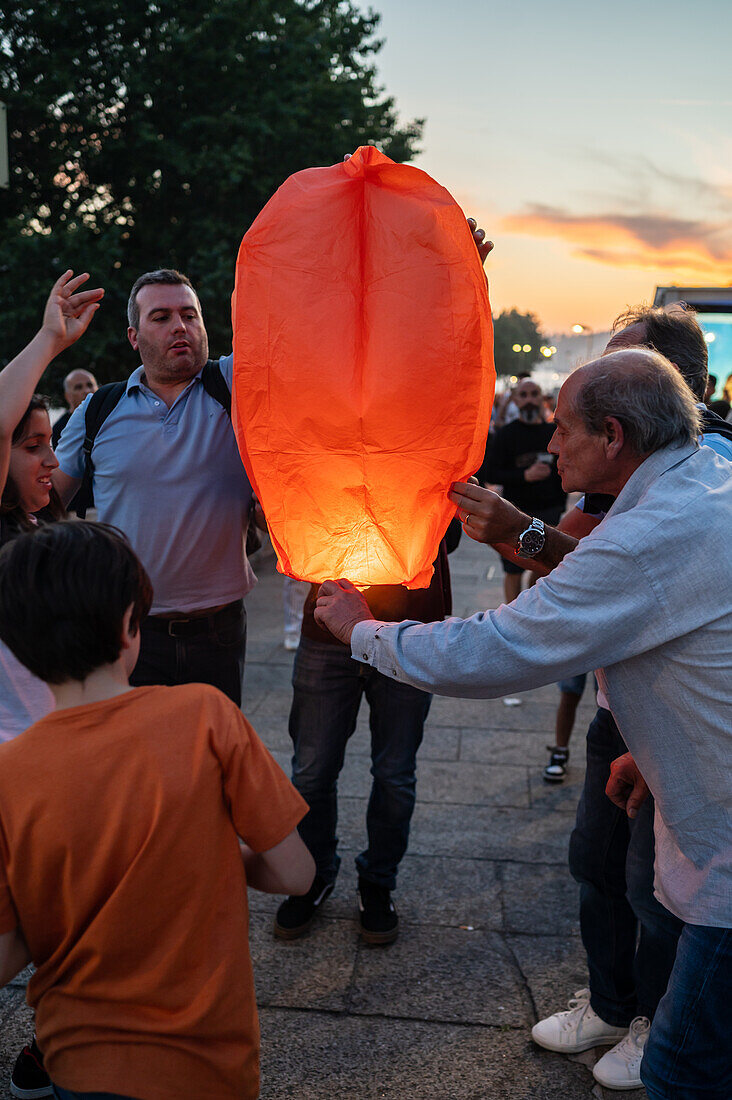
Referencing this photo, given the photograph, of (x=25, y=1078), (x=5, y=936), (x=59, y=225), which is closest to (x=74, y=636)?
(x=5, y=936)

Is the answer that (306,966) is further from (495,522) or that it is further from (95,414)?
(95,414)

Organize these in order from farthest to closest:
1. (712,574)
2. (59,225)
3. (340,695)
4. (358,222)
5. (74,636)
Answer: (59,225) < (340,695) < (358,222) < (712,574) < (74,636)

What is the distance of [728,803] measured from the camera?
Result: 5.98ft

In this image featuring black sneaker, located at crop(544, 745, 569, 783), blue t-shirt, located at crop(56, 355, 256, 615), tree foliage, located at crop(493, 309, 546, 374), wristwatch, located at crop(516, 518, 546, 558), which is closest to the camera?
wristwatch, located at crop(516, 518, 546, 558)

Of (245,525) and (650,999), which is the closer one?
(650,999)

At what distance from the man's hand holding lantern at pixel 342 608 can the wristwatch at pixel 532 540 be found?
1.80ft

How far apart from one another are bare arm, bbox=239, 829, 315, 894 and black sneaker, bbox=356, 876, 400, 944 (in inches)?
72.7

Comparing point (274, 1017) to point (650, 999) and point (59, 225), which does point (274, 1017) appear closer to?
point (650, 999)

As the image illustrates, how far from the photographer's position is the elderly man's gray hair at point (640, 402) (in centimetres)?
186

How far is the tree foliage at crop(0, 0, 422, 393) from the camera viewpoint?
1168 cm

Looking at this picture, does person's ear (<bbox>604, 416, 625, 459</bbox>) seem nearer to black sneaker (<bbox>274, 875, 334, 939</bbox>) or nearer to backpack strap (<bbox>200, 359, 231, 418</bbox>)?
backpack strap (<bbox>200, 359, 231, 418</bbox>)

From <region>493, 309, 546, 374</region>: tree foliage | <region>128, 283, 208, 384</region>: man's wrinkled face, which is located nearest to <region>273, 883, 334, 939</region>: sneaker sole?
<region>128, 283, 208, 384</region>: man's wrinkled face

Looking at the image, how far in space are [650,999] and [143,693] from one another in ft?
5.86

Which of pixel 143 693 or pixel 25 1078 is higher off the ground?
pixel 143 693
